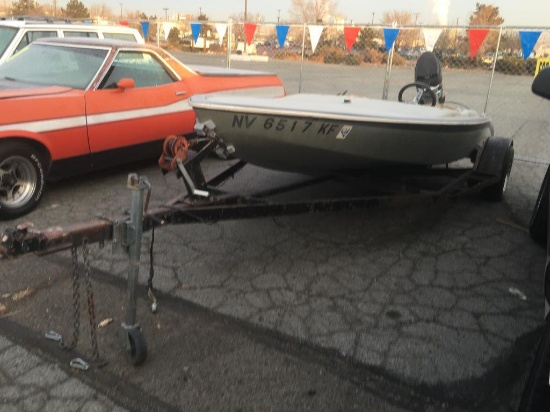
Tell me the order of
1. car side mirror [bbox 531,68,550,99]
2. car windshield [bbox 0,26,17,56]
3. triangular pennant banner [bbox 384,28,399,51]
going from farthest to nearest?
triangular pennant banner [bbox 384,28,399,51]
car windshield [bbox 0,26,17,56]
car side mirror [bbox 531,68,550,99]

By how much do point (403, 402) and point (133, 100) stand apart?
14.1ft

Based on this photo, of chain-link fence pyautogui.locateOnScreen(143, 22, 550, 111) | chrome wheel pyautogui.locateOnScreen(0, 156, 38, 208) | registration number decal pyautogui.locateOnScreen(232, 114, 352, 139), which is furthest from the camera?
chain-link fence pyautogui.locateOnScreen(143, 22, 550, 111)

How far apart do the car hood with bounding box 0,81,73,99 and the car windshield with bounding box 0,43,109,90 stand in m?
0.18

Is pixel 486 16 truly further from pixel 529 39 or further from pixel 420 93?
pixel 420 93

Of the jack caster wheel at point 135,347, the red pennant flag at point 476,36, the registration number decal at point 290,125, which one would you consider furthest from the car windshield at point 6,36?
the red pennant flag at point 476,36

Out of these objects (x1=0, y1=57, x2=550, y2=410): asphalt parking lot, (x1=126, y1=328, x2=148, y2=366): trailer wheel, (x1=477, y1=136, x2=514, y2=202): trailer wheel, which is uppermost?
(x1=477, y1=136, x2=514, y2=202): trailer wheel

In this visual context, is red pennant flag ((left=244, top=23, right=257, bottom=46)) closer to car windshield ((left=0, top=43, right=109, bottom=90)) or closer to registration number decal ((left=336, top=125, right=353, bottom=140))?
car windshield ((left=0, top=43, right=109, bottom=90))

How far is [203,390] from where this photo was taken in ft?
8.63

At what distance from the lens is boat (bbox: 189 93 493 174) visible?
3.79 m

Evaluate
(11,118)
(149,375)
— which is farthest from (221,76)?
(149,375)

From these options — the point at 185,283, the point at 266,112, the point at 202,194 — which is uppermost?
the point at 266,112

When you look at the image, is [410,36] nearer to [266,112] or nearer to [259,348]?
[266,112]

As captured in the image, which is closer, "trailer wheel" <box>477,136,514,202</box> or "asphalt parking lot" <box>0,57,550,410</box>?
"asphalt parking lot" <box>0,57,550,410</box>

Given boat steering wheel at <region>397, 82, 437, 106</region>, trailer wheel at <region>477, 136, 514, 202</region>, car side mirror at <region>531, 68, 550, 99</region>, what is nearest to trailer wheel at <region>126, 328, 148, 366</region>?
car side mirror at <region>531, 68, 550, 99</region>
